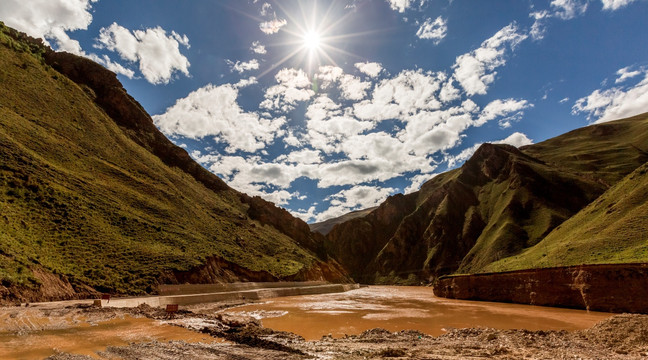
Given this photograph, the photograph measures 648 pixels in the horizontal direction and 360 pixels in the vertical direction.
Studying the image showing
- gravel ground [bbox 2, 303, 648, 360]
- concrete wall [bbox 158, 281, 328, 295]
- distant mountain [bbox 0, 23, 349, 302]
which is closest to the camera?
gravel ground [bbox 2, 303, 648, 360]

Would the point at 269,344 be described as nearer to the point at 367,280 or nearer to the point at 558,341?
the point at 558,341

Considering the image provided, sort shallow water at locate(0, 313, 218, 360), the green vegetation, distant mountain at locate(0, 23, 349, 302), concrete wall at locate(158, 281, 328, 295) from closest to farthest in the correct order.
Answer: shallow water at locate(0, 313, 218, 360) < distant mountain at locate(0, 23, 349, 302) < the green vegetation < concrete wall at locate(158, 281, 328, 295)

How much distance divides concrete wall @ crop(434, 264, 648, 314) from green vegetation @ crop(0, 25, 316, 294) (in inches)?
1520

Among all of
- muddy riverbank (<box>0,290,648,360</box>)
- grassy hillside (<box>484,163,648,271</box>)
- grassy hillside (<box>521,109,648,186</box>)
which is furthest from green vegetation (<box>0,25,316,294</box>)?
grassy hillside (<box>521,109,648,186</box>)

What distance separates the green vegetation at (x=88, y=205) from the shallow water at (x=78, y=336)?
9705 millimetres

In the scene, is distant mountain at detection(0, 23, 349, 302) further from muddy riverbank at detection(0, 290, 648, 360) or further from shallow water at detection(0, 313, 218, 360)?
muddy riverbank at detection(0, 290, 648, 360)

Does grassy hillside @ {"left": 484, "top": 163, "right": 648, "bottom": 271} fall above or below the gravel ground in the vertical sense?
above

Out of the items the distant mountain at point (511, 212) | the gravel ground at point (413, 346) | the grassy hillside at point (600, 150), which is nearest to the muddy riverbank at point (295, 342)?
the gravel ground at point (413, 346)

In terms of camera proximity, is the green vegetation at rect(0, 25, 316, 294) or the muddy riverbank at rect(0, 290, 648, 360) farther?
the green vegetation at rect(0, 25, 316, 294)

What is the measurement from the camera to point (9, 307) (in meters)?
18.0

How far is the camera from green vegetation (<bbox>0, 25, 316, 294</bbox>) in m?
27.7

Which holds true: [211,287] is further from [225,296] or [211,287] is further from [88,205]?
[88,205]

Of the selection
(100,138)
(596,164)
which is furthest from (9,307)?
(596,164)

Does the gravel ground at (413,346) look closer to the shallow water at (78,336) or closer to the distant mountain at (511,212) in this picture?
the shallow water at (78,336)
